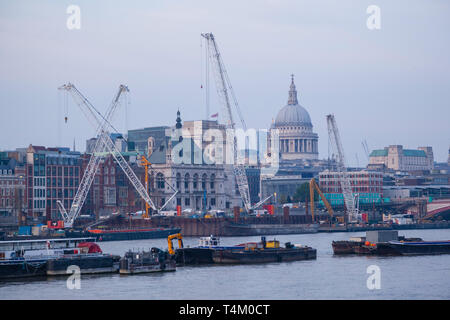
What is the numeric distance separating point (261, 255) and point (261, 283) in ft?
49.7

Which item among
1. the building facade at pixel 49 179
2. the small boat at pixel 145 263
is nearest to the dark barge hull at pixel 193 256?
the small boat at pixel 145 263

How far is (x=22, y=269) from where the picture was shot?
66625mm

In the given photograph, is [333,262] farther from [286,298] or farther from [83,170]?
[83,170]

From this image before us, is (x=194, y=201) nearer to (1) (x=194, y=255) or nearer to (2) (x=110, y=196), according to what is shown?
(2) (x=110, y=196)

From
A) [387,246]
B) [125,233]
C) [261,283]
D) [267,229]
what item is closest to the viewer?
[261,283]

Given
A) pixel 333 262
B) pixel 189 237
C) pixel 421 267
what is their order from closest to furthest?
pixel 421 267 → pixel 333 262 → pixel 189 237

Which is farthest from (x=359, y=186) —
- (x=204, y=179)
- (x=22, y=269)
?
(x=22, y=269)

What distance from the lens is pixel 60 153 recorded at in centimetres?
15000

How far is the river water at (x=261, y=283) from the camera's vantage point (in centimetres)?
5669

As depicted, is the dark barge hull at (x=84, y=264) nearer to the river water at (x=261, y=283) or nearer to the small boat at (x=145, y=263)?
the river water at (x=261, y=283)

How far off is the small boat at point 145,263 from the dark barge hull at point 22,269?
554 cm

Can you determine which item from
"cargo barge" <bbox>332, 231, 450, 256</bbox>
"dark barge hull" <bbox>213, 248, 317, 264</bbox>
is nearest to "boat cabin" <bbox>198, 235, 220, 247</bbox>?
"dark barge hull" <bbox>213, 248, 317, 264</bbox>
